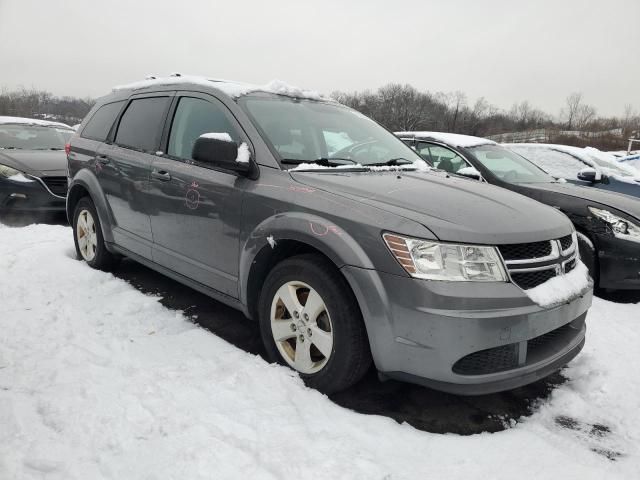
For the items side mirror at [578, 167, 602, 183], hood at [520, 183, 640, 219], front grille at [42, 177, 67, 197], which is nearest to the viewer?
hood at [520, 183, 640, 219]

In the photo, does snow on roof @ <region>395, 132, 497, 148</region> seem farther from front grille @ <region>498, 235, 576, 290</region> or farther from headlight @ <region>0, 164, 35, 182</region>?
headlight @ <region>0, 164, 35, 182</region>

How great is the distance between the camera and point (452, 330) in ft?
6.97

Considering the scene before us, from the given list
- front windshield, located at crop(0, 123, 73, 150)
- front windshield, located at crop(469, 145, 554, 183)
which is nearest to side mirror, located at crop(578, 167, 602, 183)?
front windshield, located at crop(469, 145, 554, 183)

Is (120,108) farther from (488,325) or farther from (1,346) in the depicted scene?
(488,325)

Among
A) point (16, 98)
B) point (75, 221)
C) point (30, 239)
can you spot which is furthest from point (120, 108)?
point (16, 98)

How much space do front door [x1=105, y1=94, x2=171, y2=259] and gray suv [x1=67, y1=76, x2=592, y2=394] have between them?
19 mm

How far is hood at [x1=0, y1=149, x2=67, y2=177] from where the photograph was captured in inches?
258

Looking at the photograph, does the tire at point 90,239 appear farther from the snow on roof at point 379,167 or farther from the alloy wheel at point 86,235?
the snow on roof at point 379,167

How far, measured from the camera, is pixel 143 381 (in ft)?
8.33

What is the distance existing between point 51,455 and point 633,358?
3.54 m

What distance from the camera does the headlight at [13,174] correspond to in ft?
21.0

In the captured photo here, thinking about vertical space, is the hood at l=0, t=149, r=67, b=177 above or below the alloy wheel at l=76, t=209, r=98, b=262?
above

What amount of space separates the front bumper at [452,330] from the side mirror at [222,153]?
98 cm

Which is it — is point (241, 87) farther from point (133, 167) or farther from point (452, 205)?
point (452, 205)
